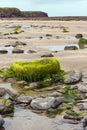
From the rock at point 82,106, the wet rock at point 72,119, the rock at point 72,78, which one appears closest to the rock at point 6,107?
the wet rock at point 72,119

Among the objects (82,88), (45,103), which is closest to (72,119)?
(45,103)

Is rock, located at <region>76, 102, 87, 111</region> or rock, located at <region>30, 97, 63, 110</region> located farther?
rock, located at <region>30, 97, 63, 110</region>

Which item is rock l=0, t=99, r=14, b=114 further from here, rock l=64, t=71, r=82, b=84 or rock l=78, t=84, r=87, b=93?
rock l=64, t=71, r=82, b=84

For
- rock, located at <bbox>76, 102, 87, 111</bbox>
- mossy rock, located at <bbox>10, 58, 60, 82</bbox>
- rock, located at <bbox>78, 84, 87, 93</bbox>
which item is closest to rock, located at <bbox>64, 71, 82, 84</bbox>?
mossy rock, located at <bbox>10, 58, 60, 82</bbox>

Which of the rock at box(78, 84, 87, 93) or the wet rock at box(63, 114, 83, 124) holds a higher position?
the wet rock at box(63, 114, 83, 124)

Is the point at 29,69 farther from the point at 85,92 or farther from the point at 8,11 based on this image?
the point at 8,11

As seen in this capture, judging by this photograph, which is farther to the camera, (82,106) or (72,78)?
(72,78)

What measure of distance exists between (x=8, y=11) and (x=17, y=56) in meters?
152

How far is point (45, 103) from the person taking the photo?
12.1m

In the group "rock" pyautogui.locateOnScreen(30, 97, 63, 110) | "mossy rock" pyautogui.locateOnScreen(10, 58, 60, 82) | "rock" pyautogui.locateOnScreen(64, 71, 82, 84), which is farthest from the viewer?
"mossy rock" pyautogui.locateOnScreen(10, 58, 60, 82)

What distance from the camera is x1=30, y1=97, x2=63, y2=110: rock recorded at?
473 inches

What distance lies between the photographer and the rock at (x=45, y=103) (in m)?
12.0

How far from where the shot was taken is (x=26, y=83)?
1587 cm

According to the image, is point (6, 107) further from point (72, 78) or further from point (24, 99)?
point (72, 78)
